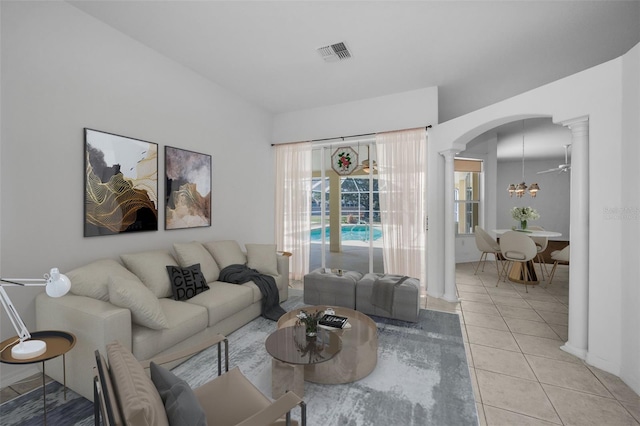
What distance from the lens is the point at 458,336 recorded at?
307 centimetres

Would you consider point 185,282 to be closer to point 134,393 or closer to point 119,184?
point 119,184

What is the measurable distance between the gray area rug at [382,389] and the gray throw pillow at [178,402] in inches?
41.9

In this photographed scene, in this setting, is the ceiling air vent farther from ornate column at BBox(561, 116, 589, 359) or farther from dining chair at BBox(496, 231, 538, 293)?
dining chair at BBox(496, 231, 538, 293)

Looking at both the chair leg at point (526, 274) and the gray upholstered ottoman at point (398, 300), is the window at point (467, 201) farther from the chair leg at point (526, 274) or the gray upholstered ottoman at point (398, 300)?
the gray upholstered ottoman at point (398, 300)

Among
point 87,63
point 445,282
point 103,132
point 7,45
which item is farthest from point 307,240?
point 7,45

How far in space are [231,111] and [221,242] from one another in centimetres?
207

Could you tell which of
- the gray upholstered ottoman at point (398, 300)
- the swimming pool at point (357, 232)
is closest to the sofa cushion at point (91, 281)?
the gray upholstered ottoman at point (398, 300)

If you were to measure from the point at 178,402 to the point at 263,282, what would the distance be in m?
2.51

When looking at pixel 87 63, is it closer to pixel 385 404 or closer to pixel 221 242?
pixel 221 242

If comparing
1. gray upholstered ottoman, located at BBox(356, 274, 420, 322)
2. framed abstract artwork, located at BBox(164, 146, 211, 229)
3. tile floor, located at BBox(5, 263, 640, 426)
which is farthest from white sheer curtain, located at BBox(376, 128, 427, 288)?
framed abstract artwork, located at BBox(164, 146, 211, 229)

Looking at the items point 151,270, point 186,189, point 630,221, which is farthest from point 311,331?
point 630,221

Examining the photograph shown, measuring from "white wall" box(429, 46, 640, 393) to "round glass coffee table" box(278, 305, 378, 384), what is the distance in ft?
6.46

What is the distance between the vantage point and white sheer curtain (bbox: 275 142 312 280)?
5.27m

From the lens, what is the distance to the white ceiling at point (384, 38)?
8.61 feet
